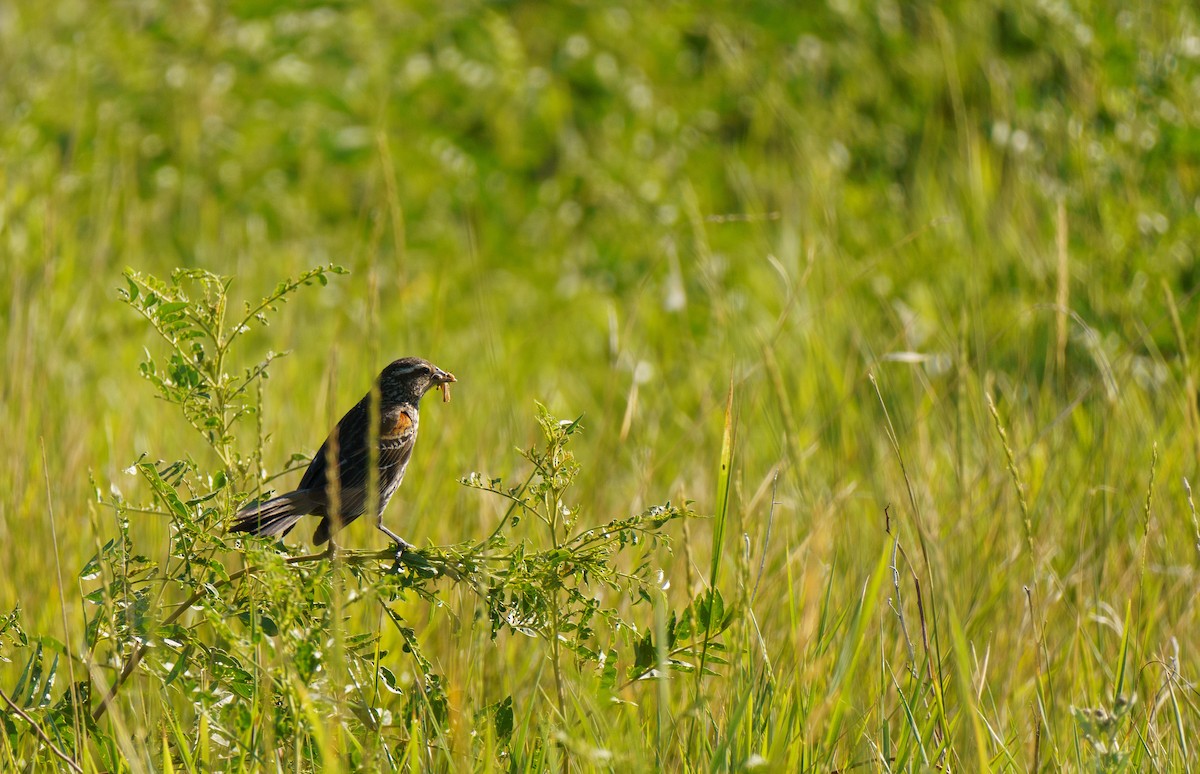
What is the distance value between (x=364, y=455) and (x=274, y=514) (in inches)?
23.6

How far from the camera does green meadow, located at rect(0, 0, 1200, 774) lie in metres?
2.45

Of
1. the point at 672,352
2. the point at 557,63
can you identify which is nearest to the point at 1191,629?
the point at 672,352

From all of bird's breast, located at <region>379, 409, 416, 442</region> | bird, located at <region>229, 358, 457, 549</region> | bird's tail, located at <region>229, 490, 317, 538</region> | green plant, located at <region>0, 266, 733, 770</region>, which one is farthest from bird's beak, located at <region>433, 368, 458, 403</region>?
green plant, located at <region>0, 266, 733, 770</region>

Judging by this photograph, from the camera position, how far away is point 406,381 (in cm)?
335

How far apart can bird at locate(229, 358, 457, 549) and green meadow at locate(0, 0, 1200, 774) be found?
0.16 meters

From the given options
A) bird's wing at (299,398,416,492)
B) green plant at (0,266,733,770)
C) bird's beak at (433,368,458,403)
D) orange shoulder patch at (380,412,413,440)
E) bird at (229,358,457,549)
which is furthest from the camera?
orange shoulder patch at (380,412,413,440)

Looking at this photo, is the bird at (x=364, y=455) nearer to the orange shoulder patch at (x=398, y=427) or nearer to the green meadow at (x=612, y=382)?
the orange shoulder patch at (x=398, y=427)

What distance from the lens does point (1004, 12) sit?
29.4 ft

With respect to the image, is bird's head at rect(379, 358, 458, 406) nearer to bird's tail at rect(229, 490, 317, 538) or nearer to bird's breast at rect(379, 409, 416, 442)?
bird's breast at rect(379, 409, 416, 442)

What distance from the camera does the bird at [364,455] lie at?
9.14 ft

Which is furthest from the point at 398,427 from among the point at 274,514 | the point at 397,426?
the point at 274,514

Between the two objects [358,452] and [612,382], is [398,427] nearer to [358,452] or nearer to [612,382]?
[358,452]

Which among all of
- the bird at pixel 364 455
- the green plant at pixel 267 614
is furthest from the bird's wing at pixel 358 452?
the green plant at pixel 267 614

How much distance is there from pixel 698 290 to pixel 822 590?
145 inches
